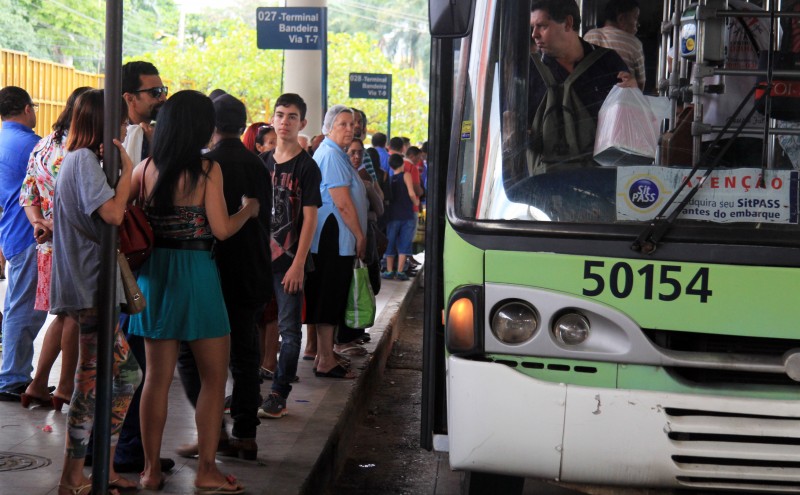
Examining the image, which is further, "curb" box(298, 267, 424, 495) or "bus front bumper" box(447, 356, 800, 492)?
"curb" box(298, 267, 424, 495)

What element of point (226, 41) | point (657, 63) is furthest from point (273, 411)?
point (226, 41)

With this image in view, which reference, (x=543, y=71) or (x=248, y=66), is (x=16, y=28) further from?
(x=543, y=71)

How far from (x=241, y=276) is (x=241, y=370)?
48 cm

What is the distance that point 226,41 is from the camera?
5066cm

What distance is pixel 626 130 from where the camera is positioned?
4.48 m

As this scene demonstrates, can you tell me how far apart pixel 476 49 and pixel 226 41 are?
4742 centimetres

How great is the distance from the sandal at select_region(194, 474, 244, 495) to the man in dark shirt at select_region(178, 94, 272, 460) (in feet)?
1.93

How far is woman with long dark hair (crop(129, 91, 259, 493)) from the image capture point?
493 centimetres

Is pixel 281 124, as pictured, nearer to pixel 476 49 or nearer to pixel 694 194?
pixel 476 49

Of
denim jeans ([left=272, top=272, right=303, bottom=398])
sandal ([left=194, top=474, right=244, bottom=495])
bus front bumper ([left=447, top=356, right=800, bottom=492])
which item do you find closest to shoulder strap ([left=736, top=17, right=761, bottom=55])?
bus front bumper ([left=447, top=356, right=800, bottom=492])

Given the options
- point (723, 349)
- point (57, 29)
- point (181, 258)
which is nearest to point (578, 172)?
point (723, 349)

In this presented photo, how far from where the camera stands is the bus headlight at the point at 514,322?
4270 millimetres

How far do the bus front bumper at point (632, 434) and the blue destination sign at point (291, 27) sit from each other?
10200mm

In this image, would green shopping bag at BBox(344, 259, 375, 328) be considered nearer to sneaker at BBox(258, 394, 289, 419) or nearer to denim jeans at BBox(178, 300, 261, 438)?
sneaker at BBox(258, 394, 289, 419)
